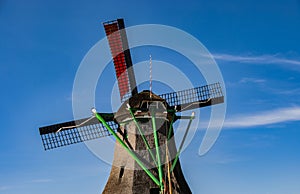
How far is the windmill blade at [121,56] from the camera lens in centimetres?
1584

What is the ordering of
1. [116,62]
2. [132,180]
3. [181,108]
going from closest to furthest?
1. [132,180]
2. [181,108]
3. [116,62]

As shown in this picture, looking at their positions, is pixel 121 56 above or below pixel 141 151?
above

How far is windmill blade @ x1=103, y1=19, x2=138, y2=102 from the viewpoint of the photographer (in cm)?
Result: 1584

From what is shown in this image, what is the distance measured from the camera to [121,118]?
47.9 feet

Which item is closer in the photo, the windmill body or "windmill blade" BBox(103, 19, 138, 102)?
the windmill body

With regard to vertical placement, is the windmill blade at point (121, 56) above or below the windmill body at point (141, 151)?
above

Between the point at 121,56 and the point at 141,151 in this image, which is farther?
the point at 121,56

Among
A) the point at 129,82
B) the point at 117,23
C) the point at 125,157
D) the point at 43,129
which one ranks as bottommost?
the point at 125,157

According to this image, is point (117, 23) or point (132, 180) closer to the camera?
point (132, 180)

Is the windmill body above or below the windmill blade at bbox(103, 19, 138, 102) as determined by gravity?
below

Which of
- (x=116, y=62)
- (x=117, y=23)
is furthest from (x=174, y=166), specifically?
(x=117, y=23)

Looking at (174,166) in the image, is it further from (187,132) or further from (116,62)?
(116,62)

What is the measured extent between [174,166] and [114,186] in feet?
6.67

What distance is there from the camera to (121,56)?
1631 centimetres
